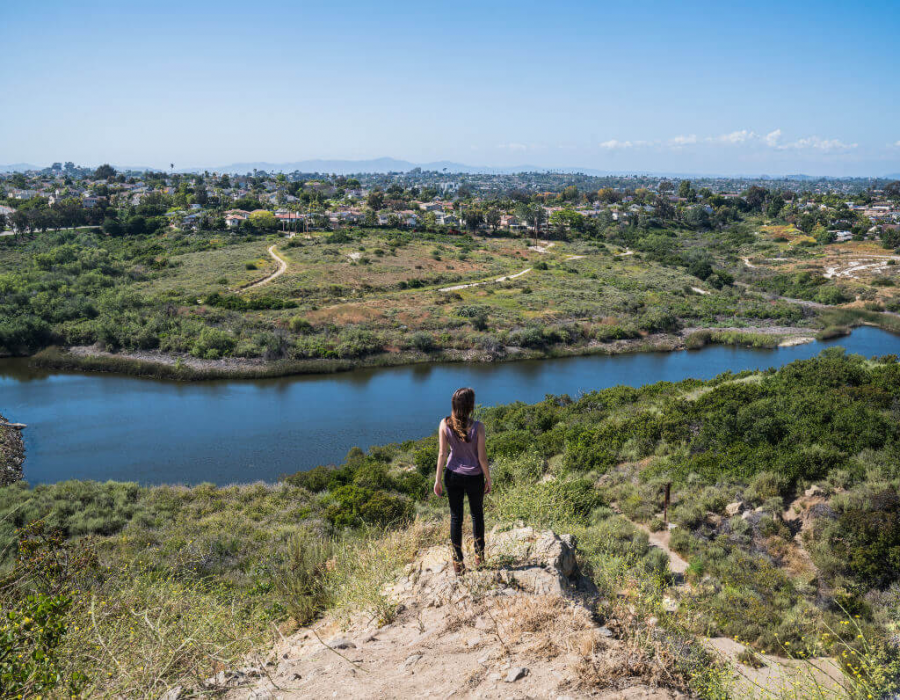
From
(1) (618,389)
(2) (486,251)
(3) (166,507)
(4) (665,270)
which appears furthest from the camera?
(2) (486,251)

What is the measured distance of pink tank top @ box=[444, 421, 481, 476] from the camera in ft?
15.7

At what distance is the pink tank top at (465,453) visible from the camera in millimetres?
4793

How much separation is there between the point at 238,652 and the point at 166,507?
411 inches

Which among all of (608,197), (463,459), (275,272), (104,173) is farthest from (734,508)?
(104,173)

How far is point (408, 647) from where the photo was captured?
13.9 ft

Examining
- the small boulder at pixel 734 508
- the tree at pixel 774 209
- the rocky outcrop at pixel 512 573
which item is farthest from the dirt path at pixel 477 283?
the tree at pixel 774 209

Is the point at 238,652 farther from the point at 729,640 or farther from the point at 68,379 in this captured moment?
→ the point at 68,379

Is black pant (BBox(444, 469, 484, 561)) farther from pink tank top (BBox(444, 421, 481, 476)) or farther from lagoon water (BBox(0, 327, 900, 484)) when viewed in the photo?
lagoon water (BBox(0, 327, 900, 484))

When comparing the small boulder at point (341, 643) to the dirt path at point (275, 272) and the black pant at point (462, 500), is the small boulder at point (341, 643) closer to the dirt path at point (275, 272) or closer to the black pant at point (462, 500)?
the black pant at point (462, 500)

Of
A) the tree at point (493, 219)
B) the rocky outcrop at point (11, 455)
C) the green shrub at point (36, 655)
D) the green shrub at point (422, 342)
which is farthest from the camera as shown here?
the tree at point (493, 219)

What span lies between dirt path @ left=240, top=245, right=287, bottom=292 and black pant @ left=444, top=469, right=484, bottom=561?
131 feet

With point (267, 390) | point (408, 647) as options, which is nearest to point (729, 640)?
point (408, 647)

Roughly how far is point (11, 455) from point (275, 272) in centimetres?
3019

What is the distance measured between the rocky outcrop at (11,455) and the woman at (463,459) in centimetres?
1897
